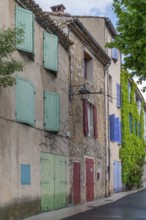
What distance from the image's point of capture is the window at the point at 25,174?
15.0 metres

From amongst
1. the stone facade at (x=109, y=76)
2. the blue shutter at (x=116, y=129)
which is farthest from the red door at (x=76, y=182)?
the blue shutter at (x=116, y=129)

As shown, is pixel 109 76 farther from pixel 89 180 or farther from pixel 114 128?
pixel 89 180

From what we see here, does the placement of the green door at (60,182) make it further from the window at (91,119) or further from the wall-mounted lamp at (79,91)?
the window at (91,119)

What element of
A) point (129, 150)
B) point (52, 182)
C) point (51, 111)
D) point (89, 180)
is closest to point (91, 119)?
point (89, 180)

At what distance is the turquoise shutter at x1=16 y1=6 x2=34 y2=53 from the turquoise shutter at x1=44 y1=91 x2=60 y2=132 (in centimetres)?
248

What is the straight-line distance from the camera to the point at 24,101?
15.1 metres

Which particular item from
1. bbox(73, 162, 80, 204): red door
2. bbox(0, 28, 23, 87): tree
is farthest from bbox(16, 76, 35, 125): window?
bbox(73, 162, 80, 204): red door

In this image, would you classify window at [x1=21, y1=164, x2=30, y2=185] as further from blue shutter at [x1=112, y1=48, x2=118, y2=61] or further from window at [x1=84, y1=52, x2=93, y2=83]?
blue shutter at [x1=112, y1=48, x2=118, y2=61]

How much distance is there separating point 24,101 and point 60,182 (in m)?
4.80

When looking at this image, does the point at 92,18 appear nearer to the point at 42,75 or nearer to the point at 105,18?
the point at 105,18

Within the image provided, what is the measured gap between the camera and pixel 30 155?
15.8 metres

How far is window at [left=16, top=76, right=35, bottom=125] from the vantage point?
579 inches

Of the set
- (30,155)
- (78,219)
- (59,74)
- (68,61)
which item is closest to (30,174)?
(30,155)

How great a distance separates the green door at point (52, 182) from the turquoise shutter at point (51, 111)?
3.40 feet
